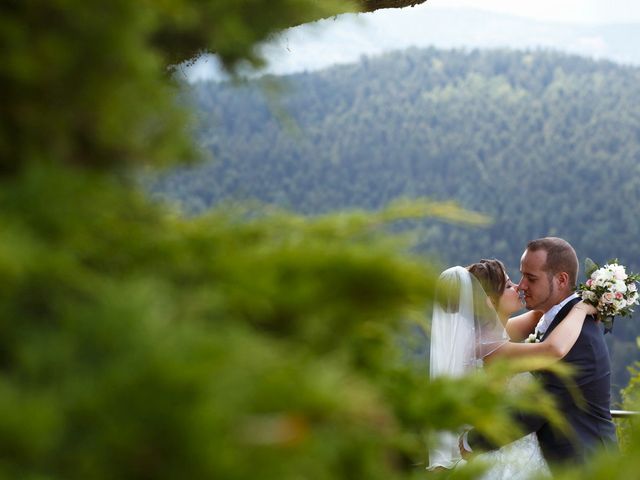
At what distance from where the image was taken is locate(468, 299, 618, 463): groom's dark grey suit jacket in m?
4.15

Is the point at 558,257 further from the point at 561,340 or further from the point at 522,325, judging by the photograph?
the point at 522,325

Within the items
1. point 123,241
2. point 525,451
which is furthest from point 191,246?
point 525,451

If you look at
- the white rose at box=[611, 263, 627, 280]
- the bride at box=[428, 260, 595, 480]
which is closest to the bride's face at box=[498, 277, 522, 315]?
the bride at box=[428, 260, 595, 480]

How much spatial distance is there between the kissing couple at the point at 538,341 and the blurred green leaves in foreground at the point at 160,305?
3.31m

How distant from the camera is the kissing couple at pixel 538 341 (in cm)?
419

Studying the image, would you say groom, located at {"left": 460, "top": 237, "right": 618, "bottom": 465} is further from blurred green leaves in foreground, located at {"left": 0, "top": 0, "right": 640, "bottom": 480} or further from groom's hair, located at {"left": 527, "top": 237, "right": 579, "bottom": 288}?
blurred green leaves in foreground, located at {"left": 0, "top": 0, "right": 640, "bottom": 480}

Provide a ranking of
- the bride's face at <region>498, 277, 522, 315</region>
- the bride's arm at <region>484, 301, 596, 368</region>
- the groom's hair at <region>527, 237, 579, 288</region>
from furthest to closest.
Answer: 1. the bride's face at <region>498, 277, 522, 315</region>
2. the groom's hair at <region>527, 237, 579, 288</region>
3. the bride's arm at <region>484, 301, 596, 368</region>

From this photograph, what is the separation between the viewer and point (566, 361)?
4301mm

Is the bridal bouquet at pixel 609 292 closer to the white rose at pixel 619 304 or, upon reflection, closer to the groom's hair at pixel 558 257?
the white rose at pixel 619 304

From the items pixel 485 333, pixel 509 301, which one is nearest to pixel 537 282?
pixel 509 301

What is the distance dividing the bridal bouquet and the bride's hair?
0.44 meters

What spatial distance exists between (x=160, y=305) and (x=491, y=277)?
14.3 ft

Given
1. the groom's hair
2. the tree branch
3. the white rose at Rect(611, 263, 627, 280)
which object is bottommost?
the white rose at Rect(611, 263, 627, 280)

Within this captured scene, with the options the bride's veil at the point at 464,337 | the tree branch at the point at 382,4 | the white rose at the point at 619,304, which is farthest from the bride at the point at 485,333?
the tree branch at the point at 382,4
